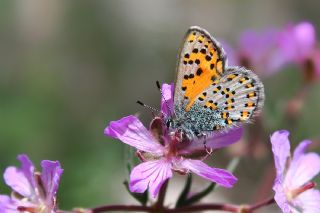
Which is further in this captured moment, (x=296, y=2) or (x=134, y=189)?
(x=296, y=2)

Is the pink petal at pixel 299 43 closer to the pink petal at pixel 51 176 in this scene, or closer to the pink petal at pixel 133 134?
the pink petal at pixel 133 134

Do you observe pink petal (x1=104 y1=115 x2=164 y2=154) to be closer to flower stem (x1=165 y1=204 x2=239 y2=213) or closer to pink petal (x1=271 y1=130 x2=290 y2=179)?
flower stem (x1=165 y1=204 x2=239 y2=213)

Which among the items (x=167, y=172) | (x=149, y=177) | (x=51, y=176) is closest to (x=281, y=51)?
(x=167, y=172)

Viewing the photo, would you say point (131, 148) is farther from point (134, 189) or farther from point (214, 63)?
point (214, 63)

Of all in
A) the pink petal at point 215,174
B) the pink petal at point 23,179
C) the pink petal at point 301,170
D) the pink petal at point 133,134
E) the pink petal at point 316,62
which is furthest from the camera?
the pink petal at point 316,62

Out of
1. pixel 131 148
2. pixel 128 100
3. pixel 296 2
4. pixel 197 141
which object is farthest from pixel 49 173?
pixel 296 2

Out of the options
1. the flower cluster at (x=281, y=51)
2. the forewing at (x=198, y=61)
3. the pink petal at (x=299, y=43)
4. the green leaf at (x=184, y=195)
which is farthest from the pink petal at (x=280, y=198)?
the pink petal at (x=299, y=43)
